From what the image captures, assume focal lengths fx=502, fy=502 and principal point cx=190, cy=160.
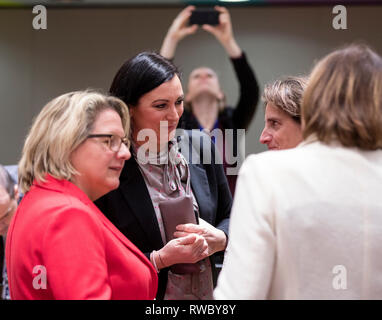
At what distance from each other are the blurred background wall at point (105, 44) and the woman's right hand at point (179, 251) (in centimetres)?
325

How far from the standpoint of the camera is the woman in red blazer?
1.19m

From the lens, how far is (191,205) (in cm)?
183

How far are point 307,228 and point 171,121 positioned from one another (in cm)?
88

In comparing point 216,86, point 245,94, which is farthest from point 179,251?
point 216,86

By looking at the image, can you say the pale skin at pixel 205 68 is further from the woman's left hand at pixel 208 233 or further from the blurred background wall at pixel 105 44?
the woman's left hand at pixel 208 233

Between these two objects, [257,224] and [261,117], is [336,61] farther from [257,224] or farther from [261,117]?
[261,117]

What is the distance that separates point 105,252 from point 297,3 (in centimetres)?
416

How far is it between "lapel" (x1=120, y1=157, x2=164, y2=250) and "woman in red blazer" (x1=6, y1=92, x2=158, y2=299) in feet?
1.02

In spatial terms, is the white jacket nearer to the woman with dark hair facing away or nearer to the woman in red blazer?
the woman in red blazer

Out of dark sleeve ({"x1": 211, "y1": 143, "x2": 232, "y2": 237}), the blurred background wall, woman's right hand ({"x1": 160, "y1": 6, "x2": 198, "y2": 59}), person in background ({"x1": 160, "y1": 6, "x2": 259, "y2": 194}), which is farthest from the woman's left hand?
woman's right hand ({"x1": 160, "y1": 6, "x2": 198, "y2": 59})

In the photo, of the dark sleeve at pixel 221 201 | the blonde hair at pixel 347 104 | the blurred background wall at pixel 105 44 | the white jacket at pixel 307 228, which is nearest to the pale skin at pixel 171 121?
the dark sleeve at pixel 221 201

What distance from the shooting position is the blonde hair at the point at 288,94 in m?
1.82

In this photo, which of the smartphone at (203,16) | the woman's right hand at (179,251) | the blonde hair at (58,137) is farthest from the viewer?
the smartphone at (203,16)
